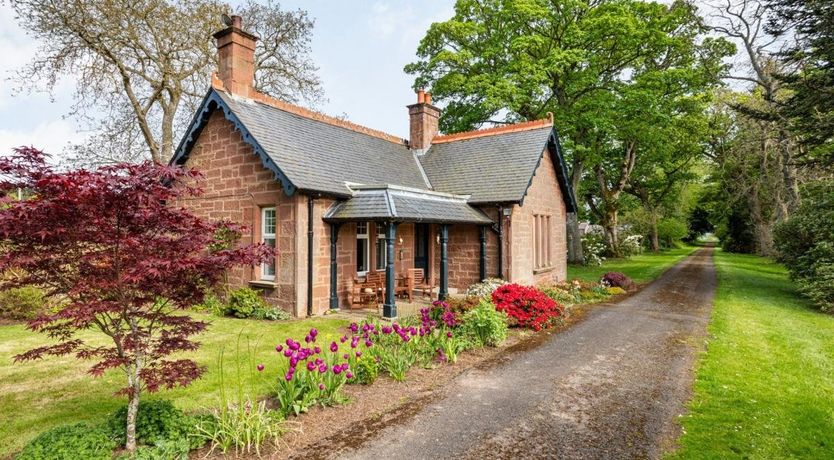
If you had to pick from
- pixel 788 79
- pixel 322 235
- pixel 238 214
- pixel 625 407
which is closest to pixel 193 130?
pixel 238 214

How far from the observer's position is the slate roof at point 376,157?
39.5ft

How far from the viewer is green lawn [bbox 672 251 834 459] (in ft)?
16.1

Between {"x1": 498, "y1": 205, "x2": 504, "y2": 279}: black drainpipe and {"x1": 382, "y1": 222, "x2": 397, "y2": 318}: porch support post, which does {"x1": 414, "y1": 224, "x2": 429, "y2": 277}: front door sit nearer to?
{"x1": 498, "y1": 205, "x2": 504, "y2": 279}: black drainpipe

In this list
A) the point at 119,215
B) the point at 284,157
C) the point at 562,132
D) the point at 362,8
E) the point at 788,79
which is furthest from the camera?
the point at 562,132

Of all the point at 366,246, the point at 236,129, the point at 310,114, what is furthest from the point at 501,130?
the point at 236,129

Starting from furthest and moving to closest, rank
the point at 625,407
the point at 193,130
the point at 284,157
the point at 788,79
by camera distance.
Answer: the point at 788,79 → the point at 193,130 → the point at 284,157 → the point at 625,407

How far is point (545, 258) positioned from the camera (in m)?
18.4

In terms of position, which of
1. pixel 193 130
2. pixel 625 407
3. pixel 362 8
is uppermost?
pixel 362 8

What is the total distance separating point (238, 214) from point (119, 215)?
9.31 m

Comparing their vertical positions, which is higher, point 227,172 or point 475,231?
point 227,172

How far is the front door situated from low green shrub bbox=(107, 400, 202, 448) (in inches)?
468

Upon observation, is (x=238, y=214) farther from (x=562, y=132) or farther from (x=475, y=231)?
(x=562, y=132)

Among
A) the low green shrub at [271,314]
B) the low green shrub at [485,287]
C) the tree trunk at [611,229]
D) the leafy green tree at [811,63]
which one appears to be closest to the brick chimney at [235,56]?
the low green shrub at [271,314]

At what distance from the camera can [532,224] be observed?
666 inches
